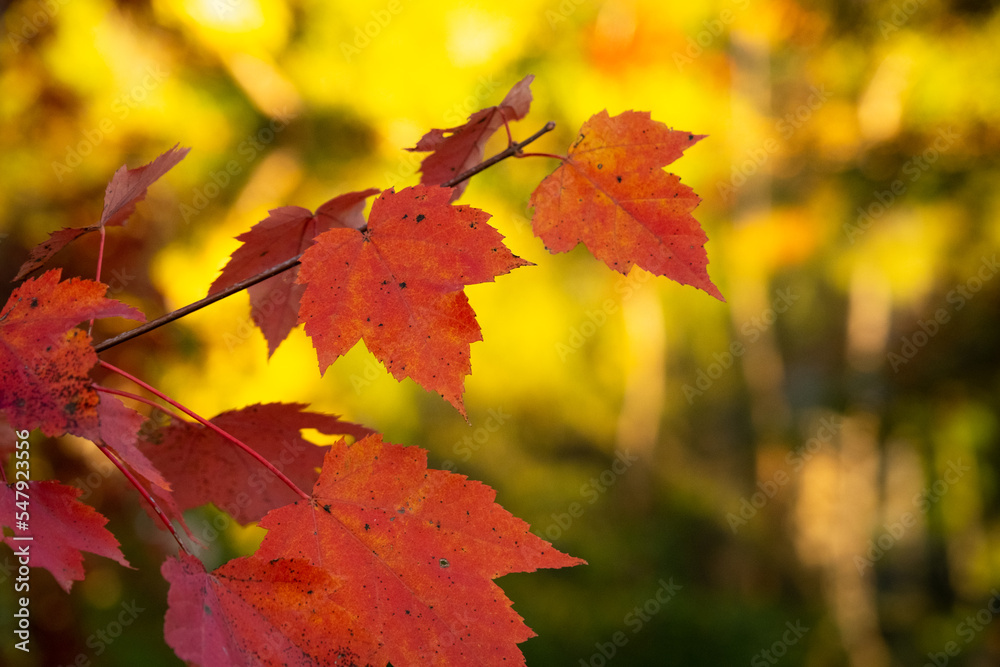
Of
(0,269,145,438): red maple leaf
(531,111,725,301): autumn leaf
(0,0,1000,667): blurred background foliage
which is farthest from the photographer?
(0,0,1000,667): blurred background foliage

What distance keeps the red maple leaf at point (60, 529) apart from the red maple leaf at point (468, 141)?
1.21ft

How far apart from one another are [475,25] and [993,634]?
5297 mm

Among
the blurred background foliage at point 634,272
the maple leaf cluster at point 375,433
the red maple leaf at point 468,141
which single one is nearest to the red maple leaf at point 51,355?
the maple leaf cluster at point 375,433

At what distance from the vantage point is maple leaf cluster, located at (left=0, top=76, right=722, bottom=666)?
1.32ft

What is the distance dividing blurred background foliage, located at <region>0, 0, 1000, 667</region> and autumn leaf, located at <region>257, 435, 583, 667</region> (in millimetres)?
2053

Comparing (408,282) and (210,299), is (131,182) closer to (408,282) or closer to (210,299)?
(210,299)

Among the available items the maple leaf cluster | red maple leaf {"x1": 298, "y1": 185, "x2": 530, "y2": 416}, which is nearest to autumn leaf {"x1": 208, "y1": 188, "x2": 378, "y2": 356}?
the maple leaf cluster

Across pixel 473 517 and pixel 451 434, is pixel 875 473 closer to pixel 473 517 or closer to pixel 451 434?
pixel 451 434

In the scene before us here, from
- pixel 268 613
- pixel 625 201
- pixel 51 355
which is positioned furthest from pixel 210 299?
pixel 625 201

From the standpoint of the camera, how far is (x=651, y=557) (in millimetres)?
5723

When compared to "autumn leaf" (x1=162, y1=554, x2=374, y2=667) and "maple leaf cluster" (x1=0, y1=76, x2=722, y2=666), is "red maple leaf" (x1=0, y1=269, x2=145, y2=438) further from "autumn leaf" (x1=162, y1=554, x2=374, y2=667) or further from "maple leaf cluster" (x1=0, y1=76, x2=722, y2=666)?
"autumn leaf" (x1=162, y1=554, x2=374, y2=667)

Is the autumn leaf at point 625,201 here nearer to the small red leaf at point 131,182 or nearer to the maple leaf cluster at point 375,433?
the maple leaf cluster at point 375,433

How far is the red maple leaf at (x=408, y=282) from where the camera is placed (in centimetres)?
45

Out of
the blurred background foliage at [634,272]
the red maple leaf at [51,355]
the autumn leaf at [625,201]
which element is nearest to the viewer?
the red maple leaf at [51,355]
